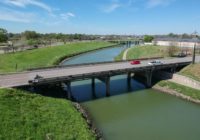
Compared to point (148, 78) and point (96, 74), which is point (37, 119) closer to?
point (96, 74)

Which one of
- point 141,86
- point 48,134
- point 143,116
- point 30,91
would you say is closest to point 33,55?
point 141,86

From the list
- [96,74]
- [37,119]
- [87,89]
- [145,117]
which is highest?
[96,74]

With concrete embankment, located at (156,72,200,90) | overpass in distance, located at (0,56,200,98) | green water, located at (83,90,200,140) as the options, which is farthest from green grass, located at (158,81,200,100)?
overpass in distance, located at (0,56,200,98)

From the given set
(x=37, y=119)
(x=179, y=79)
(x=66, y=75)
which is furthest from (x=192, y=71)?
(x=37, y=119)

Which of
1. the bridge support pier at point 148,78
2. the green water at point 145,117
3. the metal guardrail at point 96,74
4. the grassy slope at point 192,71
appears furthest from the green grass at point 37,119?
the grassy slope at point 192,71

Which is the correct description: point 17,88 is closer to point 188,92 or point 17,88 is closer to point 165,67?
point 188,92

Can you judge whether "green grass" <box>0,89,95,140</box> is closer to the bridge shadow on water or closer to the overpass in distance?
the overpass in distance
